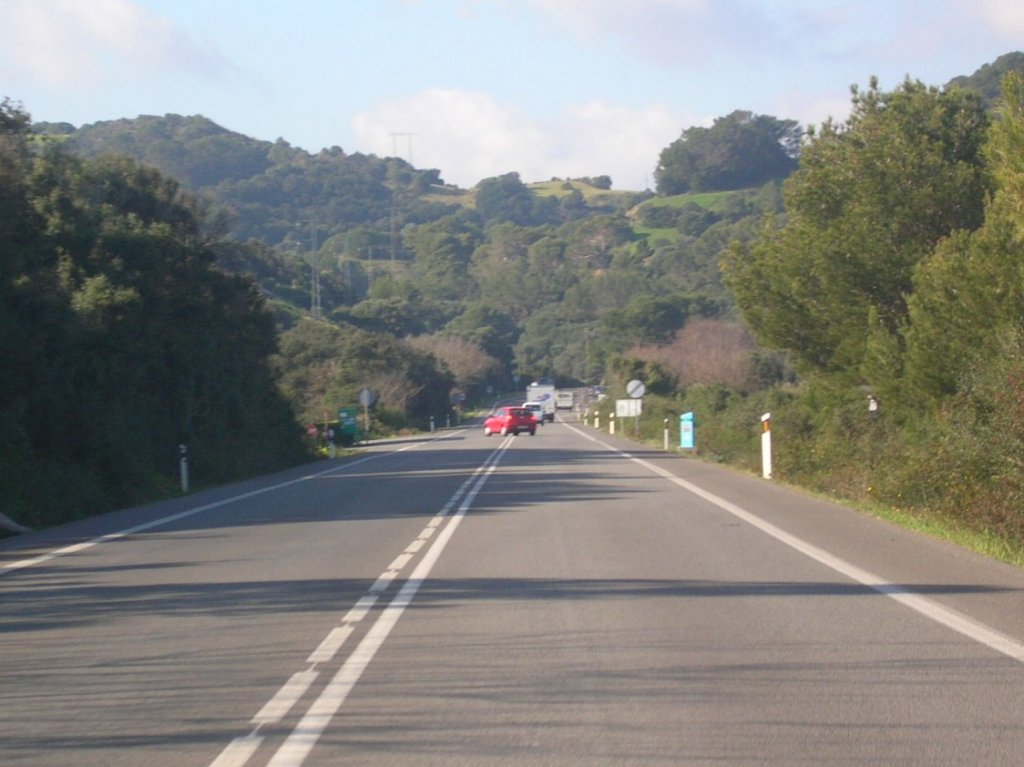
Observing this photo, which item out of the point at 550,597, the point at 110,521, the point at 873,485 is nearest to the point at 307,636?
the point at 550,597

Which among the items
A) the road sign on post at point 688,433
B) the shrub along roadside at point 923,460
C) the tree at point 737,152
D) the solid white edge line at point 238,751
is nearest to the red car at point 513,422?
the road sign on post at point 688,433

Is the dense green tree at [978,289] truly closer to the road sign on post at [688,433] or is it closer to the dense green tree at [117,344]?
the dense green tree at [117,344]

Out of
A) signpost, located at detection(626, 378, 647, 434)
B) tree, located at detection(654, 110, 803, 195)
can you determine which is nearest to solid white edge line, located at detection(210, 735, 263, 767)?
signpost, located at detection(626, 378, 647, 434)

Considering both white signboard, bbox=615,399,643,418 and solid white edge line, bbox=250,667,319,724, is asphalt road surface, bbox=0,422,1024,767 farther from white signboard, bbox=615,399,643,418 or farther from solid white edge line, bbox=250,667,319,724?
white signboard, bbox=615,399,643,418

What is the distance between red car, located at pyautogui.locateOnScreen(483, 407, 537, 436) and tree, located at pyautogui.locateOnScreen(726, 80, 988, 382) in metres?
32.3

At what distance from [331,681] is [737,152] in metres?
178

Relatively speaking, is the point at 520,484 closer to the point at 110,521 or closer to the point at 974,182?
the point at 110,521

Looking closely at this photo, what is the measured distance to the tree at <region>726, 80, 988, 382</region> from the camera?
89.4 feet

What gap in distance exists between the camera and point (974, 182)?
1062 inches

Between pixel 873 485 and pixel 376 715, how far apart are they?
15048 millimetres

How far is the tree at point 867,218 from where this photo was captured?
27250 millimetres

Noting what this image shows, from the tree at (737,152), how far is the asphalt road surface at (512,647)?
16711cm

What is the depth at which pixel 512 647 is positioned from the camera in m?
9.30

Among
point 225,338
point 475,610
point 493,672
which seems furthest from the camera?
point 225,338
